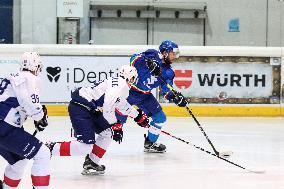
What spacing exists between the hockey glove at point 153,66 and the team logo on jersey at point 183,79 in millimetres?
3196

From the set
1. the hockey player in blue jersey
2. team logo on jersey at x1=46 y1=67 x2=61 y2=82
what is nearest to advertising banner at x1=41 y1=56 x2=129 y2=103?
team logo on jersey at x1=46 y1=67 x2=61 y2=82

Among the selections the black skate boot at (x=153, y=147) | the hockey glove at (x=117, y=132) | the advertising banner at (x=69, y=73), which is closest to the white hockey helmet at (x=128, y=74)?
the hockey glove at (x=117, y=132)

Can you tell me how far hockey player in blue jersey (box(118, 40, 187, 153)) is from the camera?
19.2 feet

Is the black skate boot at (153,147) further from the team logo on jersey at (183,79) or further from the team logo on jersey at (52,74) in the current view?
the team logo on jersey at (52,74)

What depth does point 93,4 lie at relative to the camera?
10914mm

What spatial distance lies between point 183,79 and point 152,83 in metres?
3.05

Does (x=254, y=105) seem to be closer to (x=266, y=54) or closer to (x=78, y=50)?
(x=266, y=54)

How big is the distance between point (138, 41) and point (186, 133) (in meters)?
4.02

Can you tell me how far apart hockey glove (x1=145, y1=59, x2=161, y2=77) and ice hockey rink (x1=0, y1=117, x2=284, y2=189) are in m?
0.77

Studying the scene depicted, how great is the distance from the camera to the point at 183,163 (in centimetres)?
535

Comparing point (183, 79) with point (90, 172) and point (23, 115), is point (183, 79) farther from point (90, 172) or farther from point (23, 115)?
point (23, 115)

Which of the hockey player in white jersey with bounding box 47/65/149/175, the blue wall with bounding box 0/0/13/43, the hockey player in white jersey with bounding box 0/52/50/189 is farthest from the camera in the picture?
the blue wall with bounding box 0/0/13/43

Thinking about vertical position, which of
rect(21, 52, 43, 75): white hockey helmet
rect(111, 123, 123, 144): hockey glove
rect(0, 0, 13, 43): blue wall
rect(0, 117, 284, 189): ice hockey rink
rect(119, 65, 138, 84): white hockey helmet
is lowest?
rect(0, 117, 284, 189): ice hockey rink

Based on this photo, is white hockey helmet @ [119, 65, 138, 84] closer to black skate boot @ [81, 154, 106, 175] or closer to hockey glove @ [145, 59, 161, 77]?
black skate boot @ [81, 154, 106, 175]
